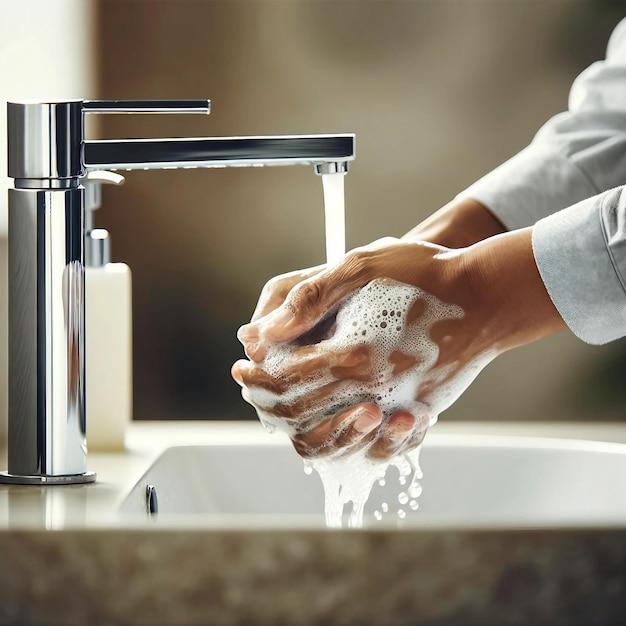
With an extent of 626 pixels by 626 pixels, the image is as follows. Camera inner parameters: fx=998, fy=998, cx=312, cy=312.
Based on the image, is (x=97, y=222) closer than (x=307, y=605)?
No

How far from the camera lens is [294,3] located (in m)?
1.18

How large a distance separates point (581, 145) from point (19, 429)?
502 mm

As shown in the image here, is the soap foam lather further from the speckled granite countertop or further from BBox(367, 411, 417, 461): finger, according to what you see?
the speckled granite countertop

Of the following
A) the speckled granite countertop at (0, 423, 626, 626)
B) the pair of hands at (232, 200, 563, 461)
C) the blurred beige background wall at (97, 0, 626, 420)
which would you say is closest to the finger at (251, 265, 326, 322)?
the pair of hands at (232, 200, 563, 461)

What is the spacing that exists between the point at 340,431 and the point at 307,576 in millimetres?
195

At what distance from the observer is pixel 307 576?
0.40 m

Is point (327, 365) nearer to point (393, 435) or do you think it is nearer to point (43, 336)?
point (393, 435)

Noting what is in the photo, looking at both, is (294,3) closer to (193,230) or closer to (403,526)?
(193,230)

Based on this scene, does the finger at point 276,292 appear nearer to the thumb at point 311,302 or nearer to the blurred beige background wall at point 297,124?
the thumb at point 311,302

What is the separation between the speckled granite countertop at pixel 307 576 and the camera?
0.40m

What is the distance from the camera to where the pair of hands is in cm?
57

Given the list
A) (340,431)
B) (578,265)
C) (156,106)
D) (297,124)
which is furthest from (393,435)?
(297,124)

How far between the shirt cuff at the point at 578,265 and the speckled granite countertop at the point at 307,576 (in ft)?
0.62

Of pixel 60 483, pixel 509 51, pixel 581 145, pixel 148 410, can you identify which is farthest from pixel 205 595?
pixel 509 51
